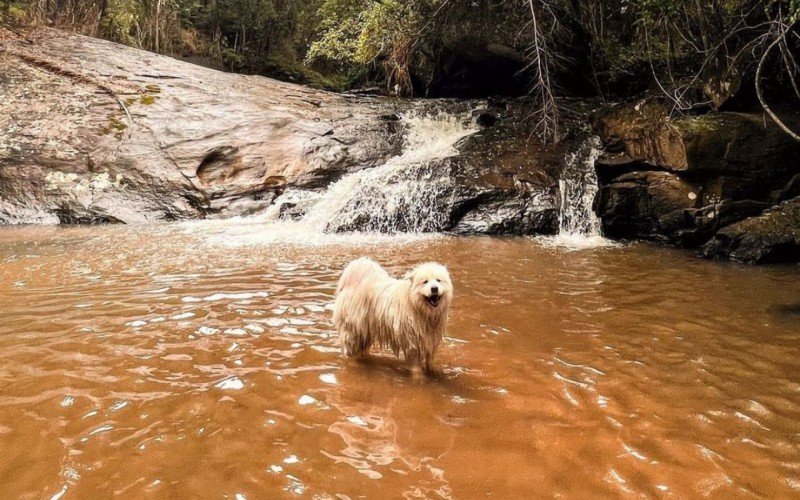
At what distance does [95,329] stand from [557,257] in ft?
21.8

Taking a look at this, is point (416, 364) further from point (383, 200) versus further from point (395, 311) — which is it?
point (383, 200)

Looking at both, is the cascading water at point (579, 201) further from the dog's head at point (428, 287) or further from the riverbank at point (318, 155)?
the dog's head at point (428, 287)

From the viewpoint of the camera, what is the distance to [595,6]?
43.1 feet

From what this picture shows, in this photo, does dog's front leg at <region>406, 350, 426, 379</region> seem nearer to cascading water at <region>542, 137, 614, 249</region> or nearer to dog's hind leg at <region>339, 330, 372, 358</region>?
dog's hind leg at <region>339, 330, 372, 358</region>

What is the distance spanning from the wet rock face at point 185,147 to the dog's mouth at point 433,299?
695cm

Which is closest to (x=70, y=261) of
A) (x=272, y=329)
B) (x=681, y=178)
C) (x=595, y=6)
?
(x=272, y=329)

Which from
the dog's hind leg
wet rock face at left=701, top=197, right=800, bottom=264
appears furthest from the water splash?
the dog's hind leg

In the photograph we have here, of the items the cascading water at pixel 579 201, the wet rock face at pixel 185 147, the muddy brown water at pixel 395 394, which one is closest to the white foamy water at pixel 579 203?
the cascading water at pixel 579 201

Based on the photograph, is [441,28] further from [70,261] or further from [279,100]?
[70,261]

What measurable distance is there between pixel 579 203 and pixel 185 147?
34.0 ft

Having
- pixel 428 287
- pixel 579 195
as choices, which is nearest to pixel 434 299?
pixel 428 287

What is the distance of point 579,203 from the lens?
418 inches

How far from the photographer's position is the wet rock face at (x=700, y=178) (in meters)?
8.84

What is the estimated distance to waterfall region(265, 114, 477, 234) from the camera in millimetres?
10609
